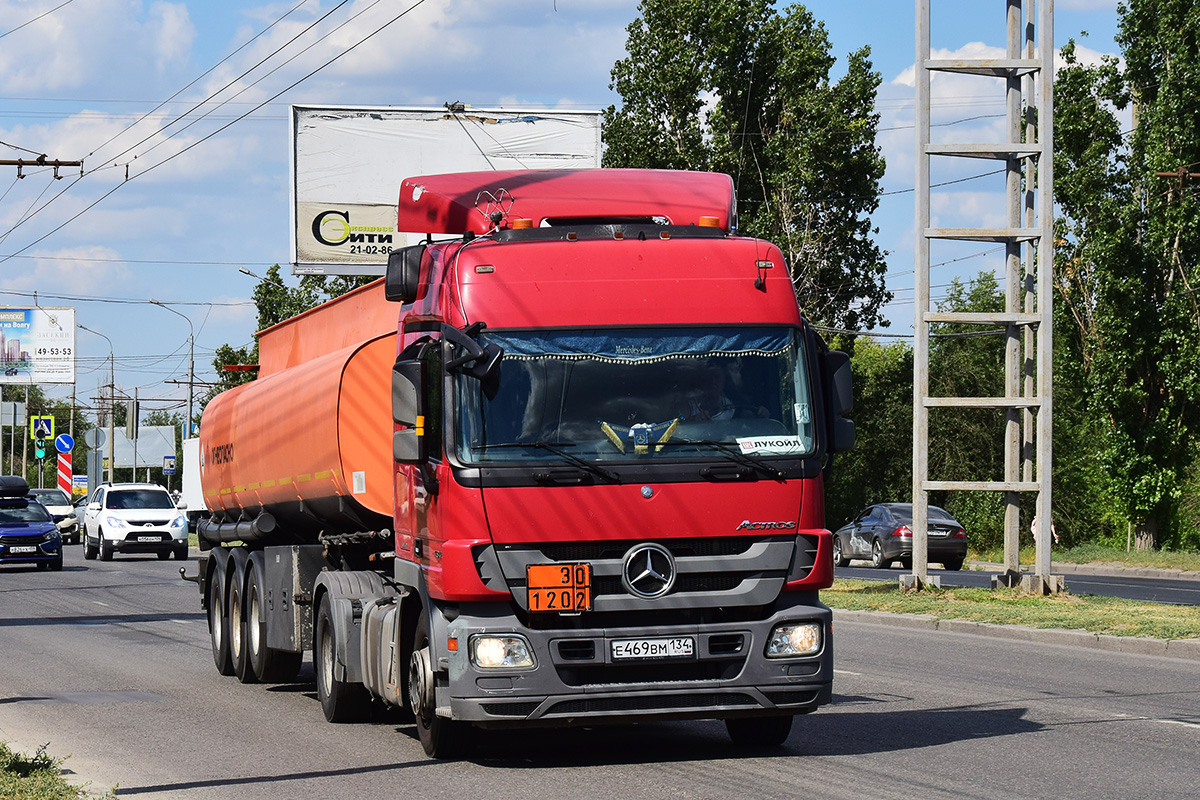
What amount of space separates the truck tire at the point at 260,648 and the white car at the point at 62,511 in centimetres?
3593

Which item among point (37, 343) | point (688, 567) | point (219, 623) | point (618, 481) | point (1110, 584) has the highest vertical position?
point (37, 343)

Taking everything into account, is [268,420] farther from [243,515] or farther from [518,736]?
[518,736]

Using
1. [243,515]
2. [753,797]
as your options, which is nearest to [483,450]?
[753,797]

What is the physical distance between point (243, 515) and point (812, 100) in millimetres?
32381

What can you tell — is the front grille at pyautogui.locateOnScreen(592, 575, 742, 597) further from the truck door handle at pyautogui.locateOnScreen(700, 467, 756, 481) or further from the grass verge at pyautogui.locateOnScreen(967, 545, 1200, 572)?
the grass verge at pyautogui.locateOnScreen(967, 545, 1200, 572)

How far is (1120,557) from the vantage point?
40.0 m

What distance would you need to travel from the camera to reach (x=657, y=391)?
29.9 ft

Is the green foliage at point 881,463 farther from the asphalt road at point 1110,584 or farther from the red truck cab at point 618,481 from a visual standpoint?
the red truck cab at point 618,481

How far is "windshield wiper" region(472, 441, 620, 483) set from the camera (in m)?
8.91

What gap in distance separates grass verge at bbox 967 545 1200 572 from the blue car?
23.2 m

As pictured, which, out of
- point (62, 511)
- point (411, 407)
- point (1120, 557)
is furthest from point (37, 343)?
point (411, 407)

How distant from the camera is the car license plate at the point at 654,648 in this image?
29.2 feet

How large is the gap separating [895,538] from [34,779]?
2970 cm

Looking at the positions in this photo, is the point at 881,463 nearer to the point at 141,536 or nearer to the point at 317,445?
the point at 141,536
